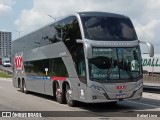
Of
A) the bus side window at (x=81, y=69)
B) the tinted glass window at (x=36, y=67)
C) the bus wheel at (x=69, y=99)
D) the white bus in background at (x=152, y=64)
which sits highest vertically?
the white bus in background at (x=152, y=64)

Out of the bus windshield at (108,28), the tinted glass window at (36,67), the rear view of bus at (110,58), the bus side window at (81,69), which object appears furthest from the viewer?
the tinted glass window at (36,67)

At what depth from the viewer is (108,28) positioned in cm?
1520

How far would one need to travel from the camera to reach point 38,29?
2192 cm

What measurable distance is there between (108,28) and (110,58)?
3.97ft

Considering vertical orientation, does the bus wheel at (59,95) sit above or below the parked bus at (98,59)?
below

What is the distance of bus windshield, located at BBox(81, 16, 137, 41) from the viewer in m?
14.9

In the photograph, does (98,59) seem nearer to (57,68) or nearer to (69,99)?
(69,99)

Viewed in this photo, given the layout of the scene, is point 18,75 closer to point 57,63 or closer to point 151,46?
point 57,63

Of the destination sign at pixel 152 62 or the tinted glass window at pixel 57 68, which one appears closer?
the tinted glass window at pixel 57 68

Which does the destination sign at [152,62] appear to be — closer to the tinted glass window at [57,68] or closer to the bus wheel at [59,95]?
the tinted glass window at [57,68]

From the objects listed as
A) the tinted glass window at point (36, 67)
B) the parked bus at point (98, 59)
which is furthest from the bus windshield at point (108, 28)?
the tinted glass window at point (36, 67)

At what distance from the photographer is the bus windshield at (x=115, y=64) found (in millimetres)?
14578

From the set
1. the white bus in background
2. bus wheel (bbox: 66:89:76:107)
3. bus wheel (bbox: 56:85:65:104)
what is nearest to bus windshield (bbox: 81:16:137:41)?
bus wheel (bbox: 66:89:76:107)

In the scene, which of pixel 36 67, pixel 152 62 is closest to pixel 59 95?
pixel 36 67
